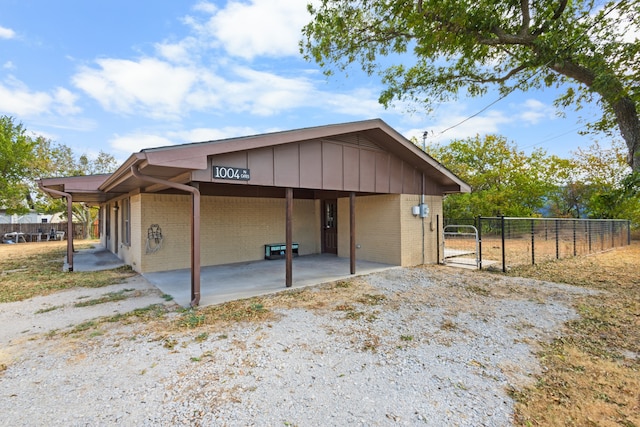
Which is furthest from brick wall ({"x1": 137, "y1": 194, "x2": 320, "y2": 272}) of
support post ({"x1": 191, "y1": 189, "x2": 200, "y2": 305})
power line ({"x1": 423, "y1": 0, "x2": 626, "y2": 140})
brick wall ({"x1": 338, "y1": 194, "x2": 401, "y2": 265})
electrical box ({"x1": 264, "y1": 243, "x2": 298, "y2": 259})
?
power line ({"x1": 423, "y1": 0, "x2": 626, "y2": 140})

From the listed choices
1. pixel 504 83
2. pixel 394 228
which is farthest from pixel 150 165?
pixel 504 83

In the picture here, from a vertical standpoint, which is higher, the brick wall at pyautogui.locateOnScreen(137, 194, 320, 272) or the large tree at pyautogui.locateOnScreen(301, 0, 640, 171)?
the large tree at pyautogui.locateOnScreen(301, 0, 640, 171)

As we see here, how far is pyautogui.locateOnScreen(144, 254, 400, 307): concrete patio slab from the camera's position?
564cm

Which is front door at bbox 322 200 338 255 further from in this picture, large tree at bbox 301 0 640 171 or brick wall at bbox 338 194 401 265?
large tree at bbox 301 0 640 171

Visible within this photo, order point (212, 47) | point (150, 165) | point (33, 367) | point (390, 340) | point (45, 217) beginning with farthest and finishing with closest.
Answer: point (45, 217), point (212, 47), point (150, 165), point (390, 340), point (33, 367)

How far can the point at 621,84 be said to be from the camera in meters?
6.00

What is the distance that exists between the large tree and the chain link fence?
3.09 m

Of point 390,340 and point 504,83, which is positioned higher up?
point 504,83

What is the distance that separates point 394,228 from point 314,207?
3.51m

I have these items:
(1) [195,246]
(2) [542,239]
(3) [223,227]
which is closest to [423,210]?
(2) [542,239]

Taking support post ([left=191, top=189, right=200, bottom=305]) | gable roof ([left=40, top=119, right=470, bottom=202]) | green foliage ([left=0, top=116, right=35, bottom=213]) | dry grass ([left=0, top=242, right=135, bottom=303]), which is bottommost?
dry grass ([left=0, top=242, right=135, bottom=303])

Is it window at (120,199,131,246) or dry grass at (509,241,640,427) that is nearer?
dry grass at (509,241,640,427)

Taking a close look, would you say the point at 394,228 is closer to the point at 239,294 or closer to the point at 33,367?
the point at 239,294

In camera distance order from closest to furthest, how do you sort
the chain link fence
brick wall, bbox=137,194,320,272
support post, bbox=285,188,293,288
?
support post, bbox=285,188,293,288, brick wall, bbox=137,194,320,272, the chain link fence
